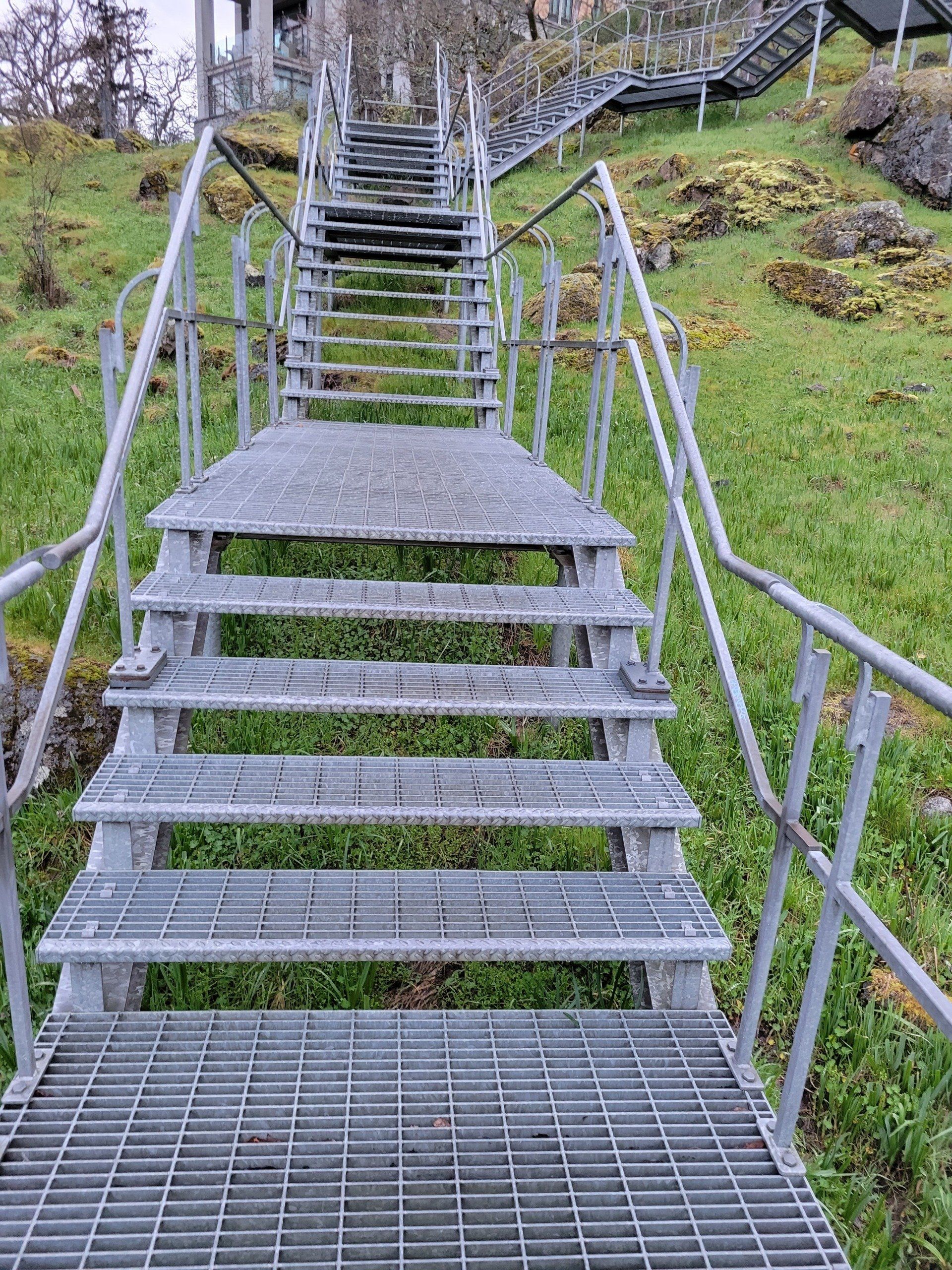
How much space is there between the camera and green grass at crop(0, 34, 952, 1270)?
80.2 inches

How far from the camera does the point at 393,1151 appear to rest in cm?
159


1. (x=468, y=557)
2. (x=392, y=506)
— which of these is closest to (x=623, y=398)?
(x=468, y=557)

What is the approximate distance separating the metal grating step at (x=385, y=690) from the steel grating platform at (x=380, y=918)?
42 cm

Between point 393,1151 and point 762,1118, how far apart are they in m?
0.69

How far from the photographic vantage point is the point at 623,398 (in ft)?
24.0

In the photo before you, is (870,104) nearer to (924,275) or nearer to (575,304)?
(924,275)

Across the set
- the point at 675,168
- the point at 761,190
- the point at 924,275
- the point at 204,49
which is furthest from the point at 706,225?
the point at 204,49

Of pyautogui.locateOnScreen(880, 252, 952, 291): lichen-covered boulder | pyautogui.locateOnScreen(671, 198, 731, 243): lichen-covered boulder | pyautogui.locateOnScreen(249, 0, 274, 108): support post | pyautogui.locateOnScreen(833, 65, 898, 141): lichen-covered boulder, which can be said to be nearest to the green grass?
pyautogui.locateOnScreen(880, 252, 952, 291): lichen-covered boulder

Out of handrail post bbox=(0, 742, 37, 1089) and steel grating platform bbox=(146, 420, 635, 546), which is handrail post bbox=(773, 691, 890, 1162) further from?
steel grating platform bbox=(146, 420, 635, 546)

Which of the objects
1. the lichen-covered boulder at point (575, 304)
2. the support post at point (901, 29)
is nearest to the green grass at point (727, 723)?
the lichen-covered boulder at point (575, 304)

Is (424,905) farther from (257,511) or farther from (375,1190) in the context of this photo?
(257,511)

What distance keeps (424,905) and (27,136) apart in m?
17.2

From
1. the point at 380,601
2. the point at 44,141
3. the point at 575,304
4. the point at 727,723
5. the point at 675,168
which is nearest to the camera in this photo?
the point at 380,601

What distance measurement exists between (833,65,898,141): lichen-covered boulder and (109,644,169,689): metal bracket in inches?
598
